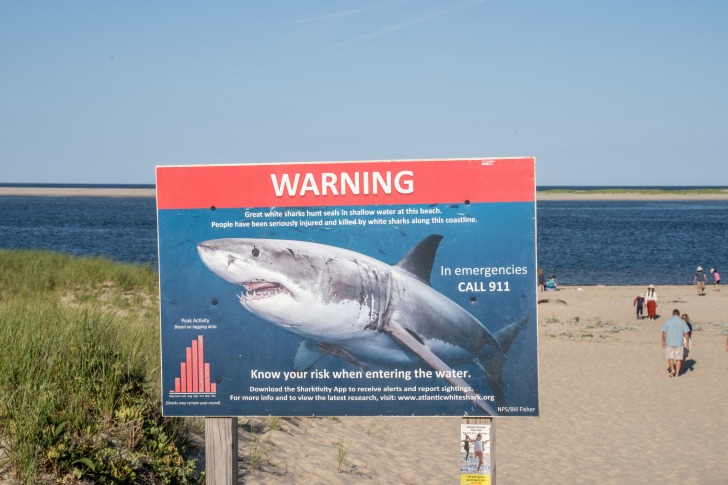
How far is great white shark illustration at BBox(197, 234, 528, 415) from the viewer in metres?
4.65

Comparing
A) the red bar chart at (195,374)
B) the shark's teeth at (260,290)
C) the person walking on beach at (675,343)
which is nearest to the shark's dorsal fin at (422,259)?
the shark's teeth at (260,290)

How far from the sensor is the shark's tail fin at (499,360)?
4.63 m

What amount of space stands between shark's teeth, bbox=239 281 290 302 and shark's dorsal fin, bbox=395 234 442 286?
27.8 inches

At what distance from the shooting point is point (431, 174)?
4.68 meters

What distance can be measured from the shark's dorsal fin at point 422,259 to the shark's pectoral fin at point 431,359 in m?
0.31

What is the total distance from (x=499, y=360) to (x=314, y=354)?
104 cm

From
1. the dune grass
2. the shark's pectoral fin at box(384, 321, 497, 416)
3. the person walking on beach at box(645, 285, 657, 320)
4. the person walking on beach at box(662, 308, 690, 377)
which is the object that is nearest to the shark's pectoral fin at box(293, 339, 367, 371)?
the shark's pectoral fin at box(384, 321, 497, 416)

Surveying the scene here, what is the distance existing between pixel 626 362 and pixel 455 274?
1376cm

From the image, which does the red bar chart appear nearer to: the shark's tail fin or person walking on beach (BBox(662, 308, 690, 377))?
the shark's tail fin

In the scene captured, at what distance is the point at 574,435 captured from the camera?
1186 cm

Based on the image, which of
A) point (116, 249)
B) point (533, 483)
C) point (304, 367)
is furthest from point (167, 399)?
point (116, 249)

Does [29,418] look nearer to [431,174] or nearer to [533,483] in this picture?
[431,174]

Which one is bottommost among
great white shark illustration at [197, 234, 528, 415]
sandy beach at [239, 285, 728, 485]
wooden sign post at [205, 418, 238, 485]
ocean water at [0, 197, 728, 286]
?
sandy beach at [239, 285, 728, 485]

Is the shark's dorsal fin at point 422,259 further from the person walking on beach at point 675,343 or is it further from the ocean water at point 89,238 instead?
the ocean water at point 89,238
